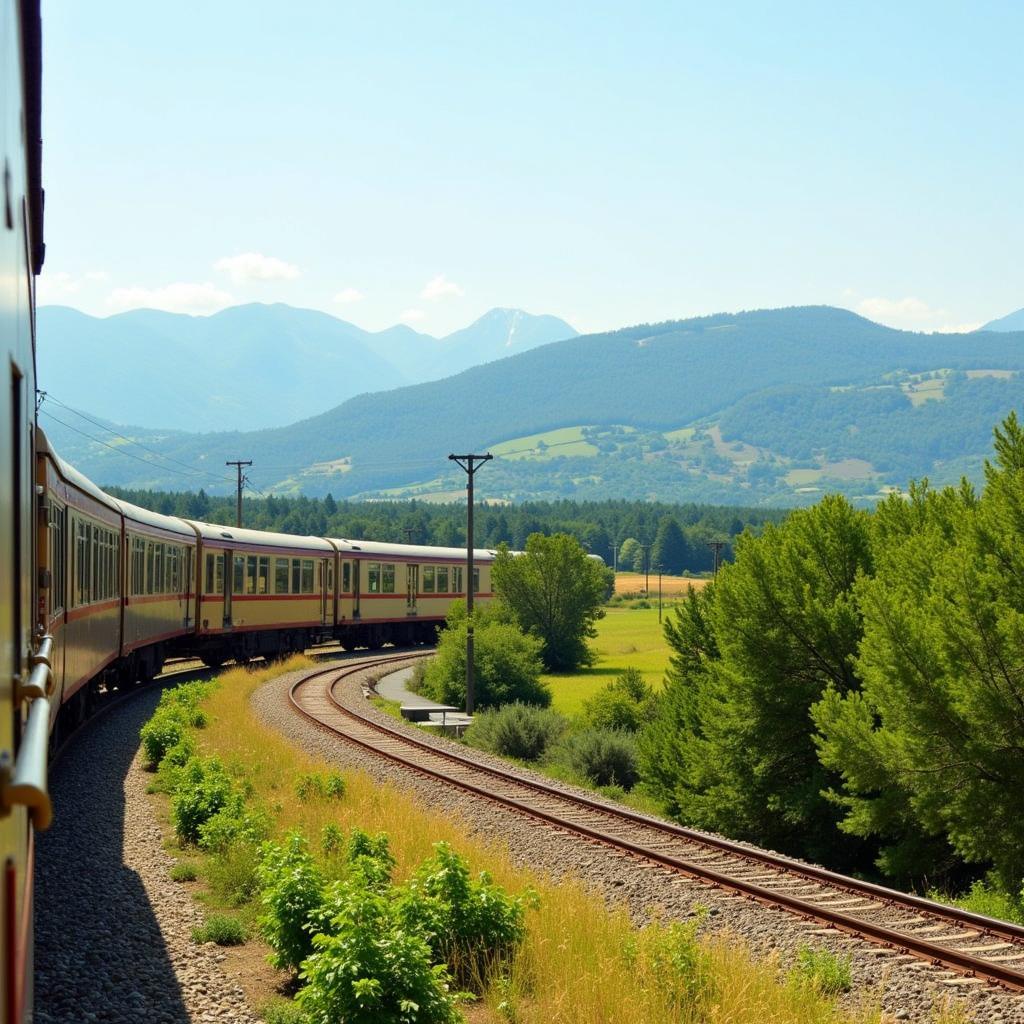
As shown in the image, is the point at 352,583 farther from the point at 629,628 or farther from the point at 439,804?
the point at 629,628

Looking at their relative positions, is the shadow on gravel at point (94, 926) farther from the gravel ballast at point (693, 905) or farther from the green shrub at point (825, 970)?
the green shrub at point (825, 970)

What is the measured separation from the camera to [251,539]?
3459 cm

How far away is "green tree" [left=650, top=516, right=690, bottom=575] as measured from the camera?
187 meters

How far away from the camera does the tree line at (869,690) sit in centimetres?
1564

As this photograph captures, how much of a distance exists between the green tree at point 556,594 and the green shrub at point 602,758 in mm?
29708

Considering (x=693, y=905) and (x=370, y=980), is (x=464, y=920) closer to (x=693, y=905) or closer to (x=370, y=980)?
(x=370, y=980)

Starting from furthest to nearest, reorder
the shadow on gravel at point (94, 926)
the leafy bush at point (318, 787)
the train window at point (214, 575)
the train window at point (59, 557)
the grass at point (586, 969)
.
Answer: the train window at point (214, 575)
the leafy bush at point (318, 787)
the train window at point (59, 557)
the shadow on gravel at point (94, 926)
the grass at point (586, 969)

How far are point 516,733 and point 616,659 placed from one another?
3713 centimetres

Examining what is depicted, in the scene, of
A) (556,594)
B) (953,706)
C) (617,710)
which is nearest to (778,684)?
(953,706)

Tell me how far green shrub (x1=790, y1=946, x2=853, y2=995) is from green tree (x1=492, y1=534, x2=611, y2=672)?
46818 millimetres

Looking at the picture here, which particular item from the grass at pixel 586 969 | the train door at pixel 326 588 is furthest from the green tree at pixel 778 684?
the train door at pixel 326 588

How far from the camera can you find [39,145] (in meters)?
6.22

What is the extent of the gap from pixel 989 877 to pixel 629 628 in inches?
2997

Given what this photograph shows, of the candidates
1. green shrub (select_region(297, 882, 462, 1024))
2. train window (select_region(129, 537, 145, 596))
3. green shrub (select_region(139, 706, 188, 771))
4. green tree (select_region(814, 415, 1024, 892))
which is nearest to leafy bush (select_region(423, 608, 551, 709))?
train window (select_region(129, 537, 145, 596))
